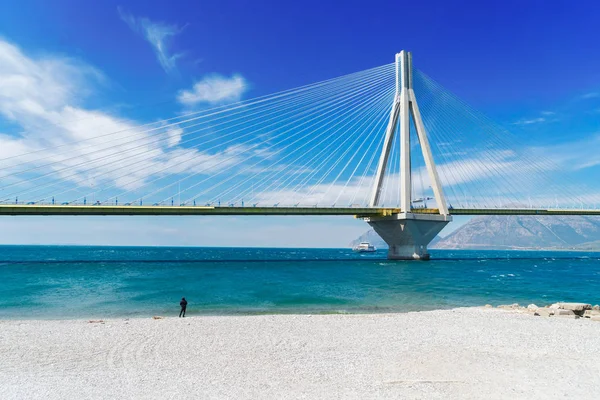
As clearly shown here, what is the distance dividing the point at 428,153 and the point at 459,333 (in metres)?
39.5

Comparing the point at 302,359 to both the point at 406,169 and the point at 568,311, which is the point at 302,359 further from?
the point at 406,169

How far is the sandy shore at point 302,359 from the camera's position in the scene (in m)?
7.46

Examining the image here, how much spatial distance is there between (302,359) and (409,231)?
4663 cm

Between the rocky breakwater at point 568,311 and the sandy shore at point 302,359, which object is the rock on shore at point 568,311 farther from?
the sandy shore at point 302,359

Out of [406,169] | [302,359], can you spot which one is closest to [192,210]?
[406,169]

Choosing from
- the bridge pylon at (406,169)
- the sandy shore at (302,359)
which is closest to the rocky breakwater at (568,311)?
the sandy shore at (302,359)

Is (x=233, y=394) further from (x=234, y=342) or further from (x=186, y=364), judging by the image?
(x=234, y=342)

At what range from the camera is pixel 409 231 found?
53844 millimetres

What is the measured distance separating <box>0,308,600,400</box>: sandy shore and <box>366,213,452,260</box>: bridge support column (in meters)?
37.9

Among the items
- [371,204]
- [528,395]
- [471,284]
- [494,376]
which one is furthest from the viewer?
[371,204]

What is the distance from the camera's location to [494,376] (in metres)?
8.30

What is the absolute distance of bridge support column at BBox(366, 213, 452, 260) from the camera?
52.0m

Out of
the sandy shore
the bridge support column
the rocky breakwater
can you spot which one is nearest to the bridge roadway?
the bridge support column

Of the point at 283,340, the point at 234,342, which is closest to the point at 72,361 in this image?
the point at 234,342
